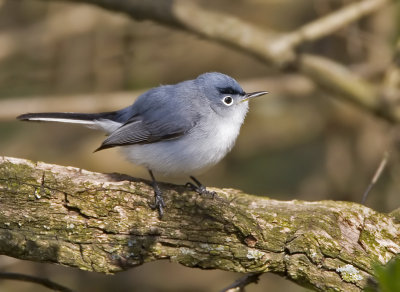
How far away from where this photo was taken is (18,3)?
6613 millimetres

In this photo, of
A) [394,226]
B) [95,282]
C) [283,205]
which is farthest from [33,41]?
[394,226]

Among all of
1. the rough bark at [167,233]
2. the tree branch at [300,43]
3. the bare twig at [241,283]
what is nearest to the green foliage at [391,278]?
the rough bark at [167,233]

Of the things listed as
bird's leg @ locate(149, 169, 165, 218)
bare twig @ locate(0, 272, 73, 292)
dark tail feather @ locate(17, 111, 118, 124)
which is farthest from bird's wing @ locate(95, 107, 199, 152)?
bare twig @ locate(0, 272, 73, 292)

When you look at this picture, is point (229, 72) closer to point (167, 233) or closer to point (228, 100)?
point (228, 100)

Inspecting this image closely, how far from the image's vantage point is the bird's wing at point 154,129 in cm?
372

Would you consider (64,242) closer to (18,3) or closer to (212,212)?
(212,212)

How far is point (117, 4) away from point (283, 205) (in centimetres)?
216

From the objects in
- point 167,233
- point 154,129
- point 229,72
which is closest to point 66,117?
point 154,129

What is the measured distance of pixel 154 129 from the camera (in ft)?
12.3

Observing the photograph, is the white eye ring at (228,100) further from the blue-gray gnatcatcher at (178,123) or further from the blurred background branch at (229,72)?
the blurred background branch at (229,72)

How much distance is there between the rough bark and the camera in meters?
2.70

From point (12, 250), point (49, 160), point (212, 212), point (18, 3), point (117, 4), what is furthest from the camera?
point (18, 3)

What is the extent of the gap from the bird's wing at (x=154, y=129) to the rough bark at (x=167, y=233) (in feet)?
2.56

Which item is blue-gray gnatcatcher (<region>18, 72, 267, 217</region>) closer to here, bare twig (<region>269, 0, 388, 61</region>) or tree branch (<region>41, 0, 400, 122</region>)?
tree branch (<region>41, 0, 400, 122</region>)
